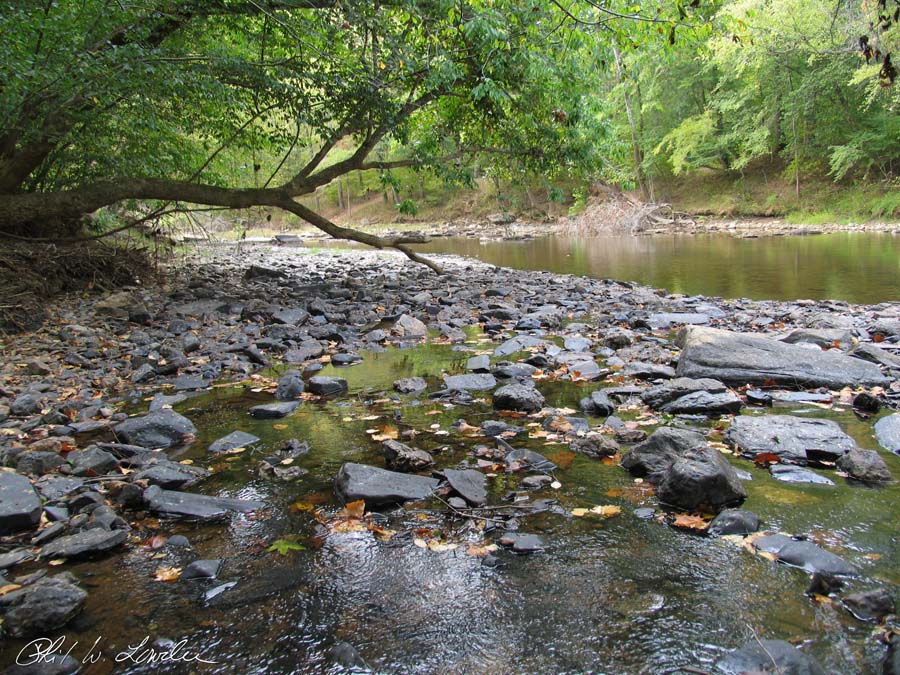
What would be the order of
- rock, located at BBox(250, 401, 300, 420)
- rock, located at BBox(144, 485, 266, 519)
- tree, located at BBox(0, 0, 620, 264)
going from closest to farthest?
rock, located at BBox(144, 485, 266, 519)
rock, located at BBox(250, 401, 300, 420)
tree, located at BBox(0, 0, 620, 264)

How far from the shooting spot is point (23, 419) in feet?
14.6

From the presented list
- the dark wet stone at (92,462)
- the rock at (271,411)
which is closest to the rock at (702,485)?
the rock at (271,411)

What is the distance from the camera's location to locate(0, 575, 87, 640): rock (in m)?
2.08

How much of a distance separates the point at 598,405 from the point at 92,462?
3.55m

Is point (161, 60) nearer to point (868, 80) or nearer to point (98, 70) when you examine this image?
point (98, 70)

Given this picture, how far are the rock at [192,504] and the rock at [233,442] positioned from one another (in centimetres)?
75

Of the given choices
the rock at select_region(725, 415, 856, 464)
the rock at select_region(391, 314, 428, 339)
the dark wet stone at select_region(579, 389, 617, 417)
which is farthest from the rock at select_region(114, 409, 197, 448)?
the rock at select_region(391, 314, 428, 339)

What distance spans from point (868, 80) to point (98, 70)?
30.7m

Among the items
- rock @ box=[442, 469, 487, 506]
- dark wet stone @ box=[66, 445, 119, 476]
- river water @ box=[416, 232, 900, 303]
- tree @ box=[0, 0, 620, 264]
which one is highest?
tree @ box=[0, 0, 620, 264]

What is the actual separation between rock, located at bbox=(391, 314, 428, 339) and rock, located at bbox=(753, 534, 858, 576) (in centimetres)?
579

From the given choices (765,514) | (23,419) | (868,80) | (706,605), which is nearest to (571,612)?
(706,605)

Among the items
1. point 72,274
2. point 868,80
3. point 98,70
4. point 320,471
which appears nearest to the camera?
point 320,471

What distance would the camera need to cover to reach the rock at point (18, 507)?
2773 millimetres

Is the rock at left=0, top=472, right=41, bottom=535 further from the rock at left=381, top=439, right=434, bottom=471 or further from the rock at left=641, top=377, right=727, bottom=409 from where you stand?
the rock at left=641, top=377, right=727, bottom=409
